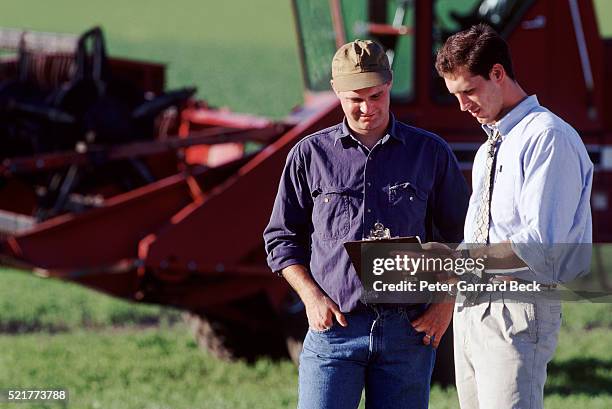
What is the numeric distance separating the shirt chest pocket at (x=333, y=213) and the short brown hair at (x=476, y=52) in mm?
483

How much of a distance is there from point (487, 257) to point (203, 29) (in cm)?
4430

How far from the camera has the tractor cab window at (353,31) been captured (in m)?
7.20

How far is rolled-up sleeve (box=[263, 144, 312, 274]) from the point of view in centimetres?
338

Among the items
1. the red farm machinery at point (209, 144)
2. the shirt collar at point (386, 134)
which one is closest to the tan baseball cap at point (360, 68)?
the shirt collar at point (386, 134)

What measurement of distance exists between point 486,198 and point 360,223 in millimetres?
368

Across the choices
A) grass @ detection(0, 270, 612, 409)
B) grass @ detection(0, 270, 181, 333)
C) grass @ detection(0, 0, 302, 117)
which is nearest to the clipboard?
grass @ detection(0, 270, 612, 409)

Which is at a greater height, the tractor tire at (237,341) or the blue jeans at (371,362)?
the blue jeans at (371,362)

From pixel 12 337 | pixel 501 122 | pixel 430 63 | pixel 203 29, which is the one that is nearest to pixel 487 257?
pixel 501 122

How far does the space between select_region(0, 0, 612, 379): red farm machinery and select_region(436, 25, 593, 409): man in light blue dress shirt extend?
357cm

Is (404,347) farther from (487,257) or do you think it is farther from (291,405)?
(291,405)

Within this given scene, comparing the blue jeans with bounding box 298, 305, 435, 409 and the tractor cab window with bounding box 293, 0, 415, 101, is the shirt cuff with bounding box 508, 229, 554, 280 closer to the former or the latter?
the blue jeans with bounding box 298, 305, 435, 409

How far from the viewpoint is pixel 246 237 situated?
6637mm

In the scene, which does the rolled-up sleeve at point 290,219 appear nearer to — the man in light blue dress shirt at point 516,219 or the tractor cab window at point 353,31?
the man in light blue dress shirt at point 516,219

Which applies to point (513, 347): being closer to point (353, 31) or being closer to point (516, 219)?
point (516, 219)
